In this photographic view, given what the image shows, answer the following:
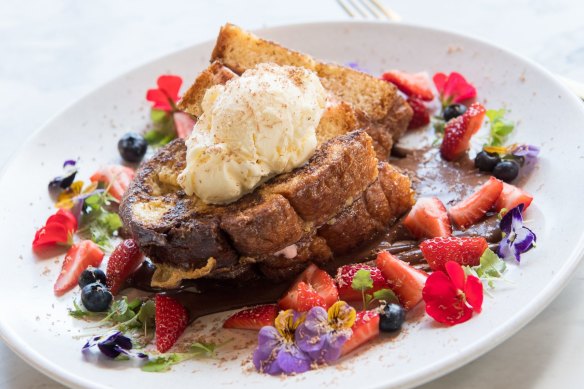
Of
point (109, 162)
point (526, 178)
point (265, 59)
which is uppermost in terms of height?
point (265, 59)

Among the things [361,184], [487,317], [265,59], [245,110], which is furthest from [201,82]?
[487,317]

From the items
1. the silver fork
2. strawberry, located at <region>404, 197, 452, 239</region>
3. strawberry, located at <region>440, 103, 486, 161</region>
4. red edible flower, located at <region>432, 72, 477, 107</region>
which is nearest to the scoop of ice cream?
strawberry, located at <region>404, 197, 452, 239</region>

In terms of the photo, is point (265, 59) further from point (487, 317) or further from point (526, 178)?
point (487, 317)

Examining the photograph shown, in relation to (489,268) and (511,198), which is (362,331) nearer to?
(489,268)

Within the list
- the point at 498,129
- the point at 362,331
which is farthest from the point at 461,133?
the point at 362,331

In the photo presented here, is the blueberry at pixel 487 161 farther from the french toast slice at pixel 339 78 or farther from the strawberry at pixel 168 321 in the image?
the strawberry at pixel 168 321

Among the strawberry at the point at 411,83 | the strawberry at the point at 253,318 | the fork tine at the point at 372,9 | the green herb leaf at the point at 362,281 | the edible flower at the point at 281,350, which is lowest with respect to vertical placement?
the strawberry at the point at 253,318

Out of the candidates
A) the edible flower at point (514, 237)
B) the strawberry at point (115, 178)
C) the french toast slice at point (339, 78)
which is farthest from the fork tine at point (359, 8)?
the edible flower at point (514, 237)
